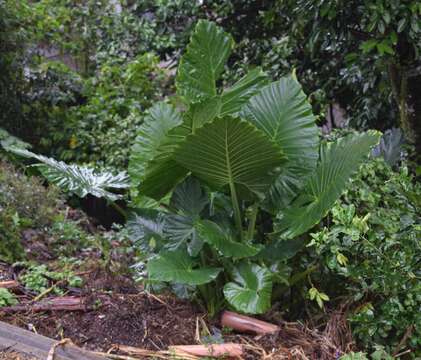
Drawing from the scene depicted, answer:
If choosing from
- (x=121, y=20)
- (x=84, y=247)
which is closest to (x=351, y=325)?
(x=84, y=247)

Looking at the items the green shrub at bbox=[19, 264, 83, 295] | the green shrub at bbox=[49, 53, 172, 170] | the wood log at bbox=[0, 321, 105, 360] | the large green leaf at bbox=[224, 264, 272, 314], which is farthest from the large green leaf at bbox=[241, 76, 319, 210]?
the green shrub at bbox=[49, 53, 172, 170]

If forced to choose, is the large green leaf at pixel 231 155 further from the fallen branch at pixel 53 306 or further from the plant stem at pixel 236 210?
the fallen branch at pixel 53 306

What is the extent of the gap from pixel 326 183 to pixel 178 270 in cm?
76

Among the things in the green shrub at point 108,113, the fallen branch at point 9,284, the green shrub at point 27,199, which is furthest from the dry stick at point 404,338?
Answer: the green shrub at point 108,113

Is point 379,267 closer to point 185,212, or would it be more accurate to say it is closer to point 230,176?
point 230,176

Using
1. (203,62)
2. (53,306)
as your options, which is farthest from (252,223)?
(53,306)

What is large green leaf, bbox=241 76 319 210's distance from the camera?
2.62m

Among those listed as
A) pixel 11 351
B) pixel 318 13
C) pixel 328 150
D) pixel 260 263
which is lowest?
pixel 11 351

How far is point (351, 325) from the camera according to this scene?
2684 millimetres

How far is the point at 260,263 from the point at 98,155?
422cm

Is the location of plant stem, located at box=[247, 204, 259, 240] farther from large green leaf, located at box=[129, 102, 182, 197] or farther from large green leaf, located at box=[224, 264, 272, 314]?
large green leaf, located at box=[129, 102, 182, 197]

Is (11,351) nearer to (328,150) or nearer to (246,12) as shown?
(328,150)

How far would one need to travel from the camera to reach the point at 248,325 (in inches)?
99.7

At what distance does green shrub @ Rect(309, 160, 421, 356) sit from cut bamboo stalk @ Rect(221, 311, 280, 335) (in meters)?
0.37
